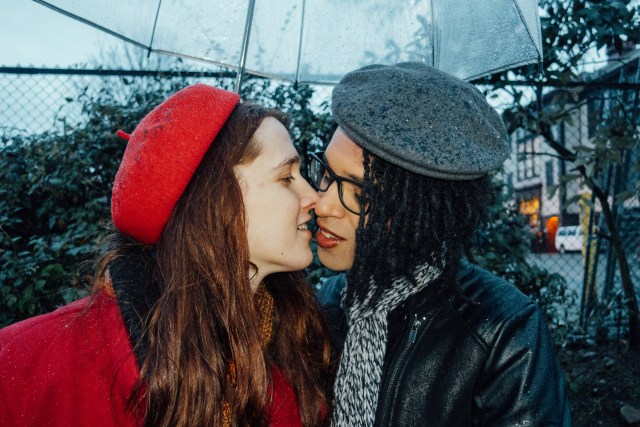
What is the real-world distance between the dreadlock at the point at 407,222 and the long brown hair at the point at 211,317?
1.40 feet

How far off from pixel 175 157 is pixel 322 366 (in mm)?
993

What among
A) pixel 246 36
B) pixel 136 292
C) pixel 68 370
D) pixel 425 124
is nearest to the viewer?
pixel 68 370

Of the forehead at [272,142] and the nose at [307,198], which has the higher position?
the forehead at [272,142]

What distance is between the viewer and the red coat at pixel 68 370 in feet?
4.30

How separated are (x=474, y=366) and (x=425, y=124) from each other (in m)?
0.78

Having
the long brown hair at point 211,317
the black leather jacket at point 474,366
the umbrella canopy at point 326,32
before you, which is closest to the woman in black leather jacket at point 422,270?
the black leather jacket at point 474,366

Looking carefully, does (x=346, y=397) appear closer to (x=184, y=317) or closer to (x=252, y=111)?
(x=184, y=317)

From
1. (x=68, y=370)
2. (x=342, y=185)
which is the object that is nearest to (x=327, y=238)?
(x=342, y=185)

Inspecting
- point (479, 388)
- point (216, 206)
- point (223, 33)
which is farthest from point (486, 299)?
point (223, 33)

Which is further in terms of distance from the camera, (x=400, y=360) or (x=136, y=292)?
(x=400, y=360)

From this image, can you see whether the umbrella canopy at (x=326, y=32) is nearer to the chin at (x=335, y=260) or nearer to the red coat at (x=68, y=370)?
the chin at (x=335, y=260)

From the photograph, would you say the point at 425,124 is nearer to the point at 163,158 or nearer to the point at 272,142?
the point at 272,142

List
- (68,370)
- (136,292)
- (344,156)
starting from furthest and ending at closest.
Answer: (344,156), (136,292), (68,370)

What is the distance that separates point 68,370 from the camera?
4.47 feet
